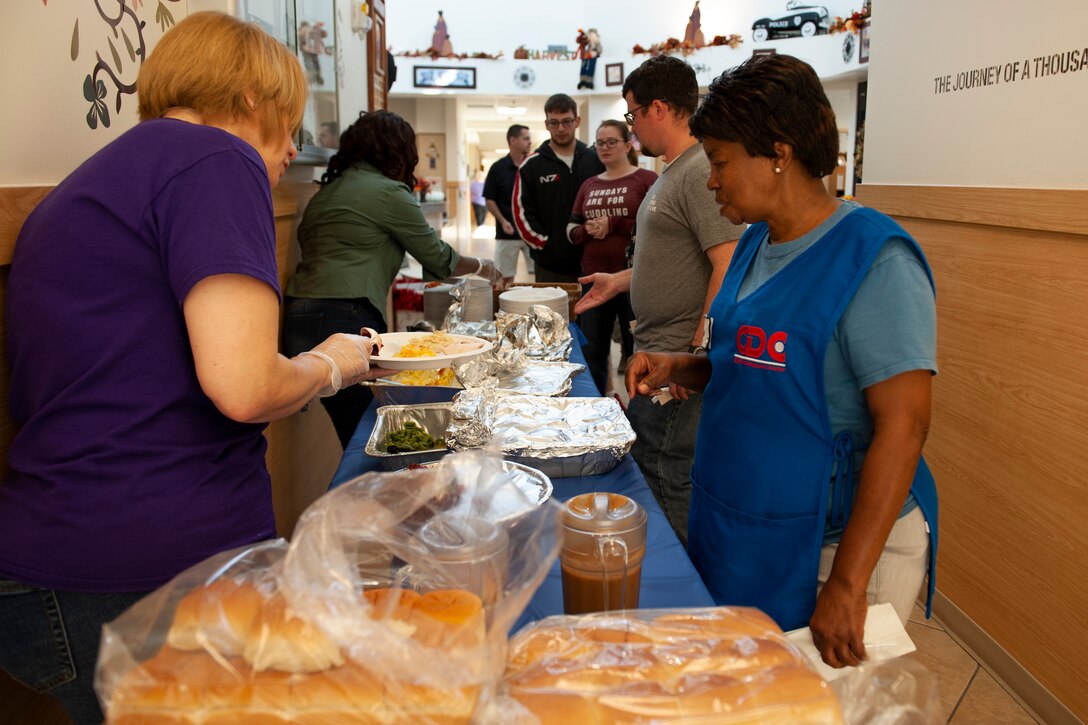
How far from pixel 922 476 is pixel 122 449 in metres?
1.21

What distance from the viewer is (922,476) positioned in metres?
1.31

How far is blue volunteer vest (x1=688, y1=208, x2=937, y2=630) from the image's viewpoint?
121 cm

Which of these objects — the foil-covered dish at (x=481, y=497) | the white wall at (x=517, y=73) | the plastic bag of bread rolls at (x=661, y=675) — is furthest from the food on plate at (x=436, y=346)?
the white wall at (x=517, y=73)

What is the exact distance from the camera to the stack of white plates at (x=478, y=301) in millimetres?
3154

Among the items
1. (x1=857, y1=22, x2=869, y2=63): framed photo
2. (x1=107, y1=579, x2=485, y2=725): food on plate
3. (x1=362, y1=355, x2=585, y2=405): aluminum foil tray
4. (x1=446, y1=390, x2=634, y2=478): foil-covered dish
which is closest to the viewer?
(x1=107, y1=579, x2=485, y2=725): food on plate

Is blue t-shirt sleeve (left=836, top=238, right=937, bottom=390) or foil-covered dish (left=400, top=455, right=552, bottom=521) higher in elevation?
blue t-shirt sleeve (left=836, top=238, right=937, bottom=390)

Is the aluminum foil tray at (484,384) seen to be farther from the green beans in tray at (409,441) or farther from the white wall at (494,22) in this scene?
the white wall at (494,22)

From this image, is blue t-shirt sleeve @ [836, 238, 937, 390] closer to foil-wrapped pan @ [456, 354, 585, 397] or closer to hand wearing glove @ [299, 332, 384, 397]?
hand wearing glove @ [299, 332, 384, 397]

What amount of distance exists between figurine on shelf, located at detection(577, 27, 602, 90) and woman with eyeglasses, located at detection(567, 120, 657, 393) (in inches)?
372

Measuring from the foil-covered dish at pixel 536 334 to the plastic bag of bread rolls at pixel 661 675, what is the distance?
1.85 meters

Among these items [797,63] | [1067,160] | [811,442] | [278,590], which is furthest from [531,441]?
[1067,160]

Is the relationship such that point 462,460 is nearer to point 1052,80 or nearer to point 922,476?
point 922,476

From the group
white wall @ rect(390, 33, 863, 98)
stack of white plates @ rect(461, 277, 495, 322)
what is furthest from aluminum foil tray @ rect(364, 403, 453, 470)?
white wall @ rect(390, 33, 863, 98)

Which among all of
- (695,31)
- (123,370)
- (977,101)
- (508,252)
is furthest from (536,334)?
(695,31)
